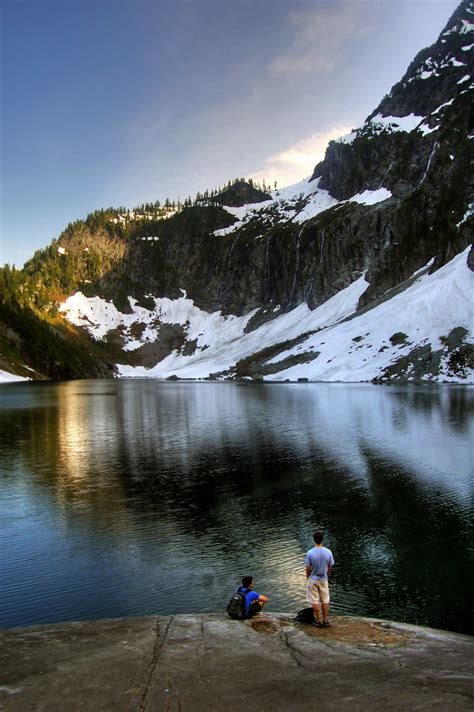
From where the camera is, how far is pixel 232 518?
23344 mm

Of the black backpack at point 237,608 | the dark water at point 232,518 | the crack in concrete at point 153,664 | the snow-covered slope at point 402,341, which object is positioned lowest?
the dark water at point 232,518

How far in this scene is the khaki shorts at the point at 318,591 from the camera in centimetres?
1291

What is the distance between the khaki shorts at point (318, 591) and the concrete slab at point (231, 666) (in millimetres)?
698

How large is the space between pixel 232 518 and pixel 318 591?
35.1 ft

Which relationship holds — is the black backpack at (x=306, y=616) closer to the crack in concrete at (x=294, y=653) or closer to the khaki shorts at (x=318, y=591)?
the khaki shorts at (x=318, y=591)

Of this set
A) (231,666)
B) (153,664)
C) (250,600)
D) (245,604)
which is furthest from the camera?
(250,600)

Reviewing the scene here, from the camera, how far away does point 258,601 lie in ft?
44.7

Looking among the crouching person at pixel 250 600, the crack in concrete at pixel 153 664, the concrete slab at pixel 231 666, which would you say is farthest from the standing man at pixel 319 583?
the crack in concrete at pixel 153 664

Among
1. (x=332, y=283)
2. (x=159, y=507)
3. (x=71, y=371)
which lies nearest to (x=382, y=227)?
(x=332, y=283)

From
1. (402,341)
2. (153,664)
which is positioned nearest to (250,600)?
(153,664)

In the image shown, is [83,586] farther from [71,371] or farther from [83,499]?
[71,371]

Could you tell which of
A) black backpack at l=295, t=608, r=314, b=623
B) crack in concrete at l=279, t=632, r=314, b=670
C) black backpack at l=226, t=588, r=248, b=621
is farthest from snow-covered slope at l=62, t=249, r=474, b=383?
crack in concrete at l=279, t=632, r=314, b=670

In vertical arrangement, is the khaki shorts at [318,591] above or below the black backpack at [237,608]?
above

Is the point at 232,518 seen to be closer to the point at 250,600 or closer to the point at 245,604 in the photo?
the point at 250,600
